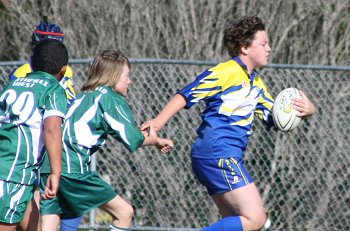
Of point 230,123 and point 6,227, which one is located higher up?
point 230,123

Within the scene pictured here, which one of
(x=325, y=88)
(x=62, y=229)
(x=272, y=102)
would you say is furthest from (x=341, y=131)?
(x=62, y=229)

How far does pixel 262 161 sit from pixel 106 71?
2.67 m

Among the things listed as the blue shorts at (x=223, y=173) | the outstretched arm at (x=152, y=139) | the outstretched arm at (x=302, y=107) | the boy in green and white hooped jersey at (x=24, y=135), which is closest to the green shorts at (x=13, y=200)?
the boy in green and white hooped jersey at (x=24, y=135)

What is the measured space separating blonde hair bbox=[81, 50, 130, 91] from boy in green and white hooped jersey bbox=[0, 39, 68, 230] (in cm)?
66

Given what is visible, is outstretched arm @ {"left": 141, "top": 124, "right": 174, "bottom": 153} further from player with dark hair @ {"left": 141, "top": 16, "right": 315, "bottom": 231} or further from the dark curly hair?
the dark curly hair

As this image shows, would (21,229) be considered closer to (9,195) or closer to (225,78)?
(9,195)

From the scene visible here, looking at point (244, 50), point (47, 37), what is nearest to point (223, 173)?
point (244, 50)

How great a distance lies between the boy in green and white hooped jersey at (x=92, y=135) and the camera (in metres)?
6.29

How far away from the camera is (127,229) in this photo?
6.70 metres

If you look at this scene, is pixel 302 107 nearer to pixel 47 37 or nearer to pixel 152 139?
pixel 152 139

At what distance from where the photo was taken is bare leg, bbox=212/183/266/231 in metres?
6.37

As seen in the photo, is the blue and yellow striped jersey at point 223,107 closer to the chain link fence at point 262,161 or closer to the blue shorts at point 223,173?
the blue shorts at point 223,173

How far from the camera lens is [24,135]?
227 inches

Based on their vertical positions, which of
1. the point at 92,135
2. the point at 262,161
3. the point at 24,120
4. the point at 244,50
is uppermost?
the point at 244,50
